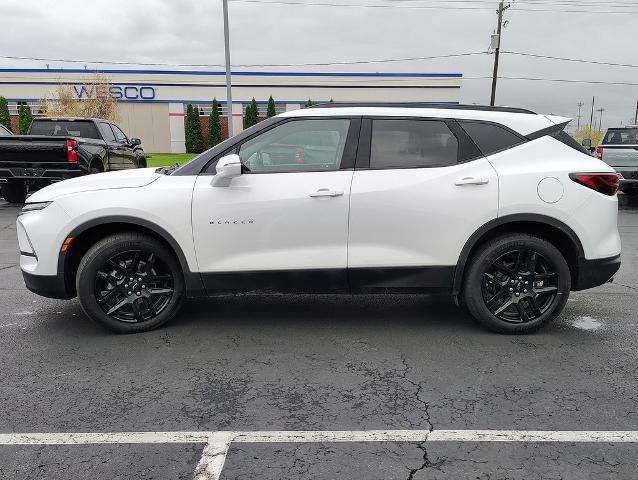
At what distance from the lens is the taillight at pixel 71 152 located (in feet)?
36.1

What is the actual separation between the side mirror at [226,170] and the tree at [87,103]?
37469 millimetres

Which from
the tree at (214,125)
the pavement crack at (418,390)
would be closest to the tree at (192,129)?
the tree at (214,125)

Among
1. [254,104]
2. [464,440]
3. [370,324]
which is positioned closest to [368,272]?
[370,324]

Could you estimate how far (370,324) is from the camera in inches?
183

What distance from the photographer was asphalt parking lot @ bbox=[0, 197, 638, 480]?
8.68ft

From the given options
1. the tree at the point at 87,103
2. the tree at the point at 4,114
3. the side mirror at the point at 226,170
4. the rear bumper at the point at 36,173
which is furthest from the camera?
the tree at the point at 4,114

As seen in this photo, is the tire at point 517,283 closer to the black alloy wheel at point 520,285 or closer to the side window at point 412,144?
the black alloy wheel at point 520,285

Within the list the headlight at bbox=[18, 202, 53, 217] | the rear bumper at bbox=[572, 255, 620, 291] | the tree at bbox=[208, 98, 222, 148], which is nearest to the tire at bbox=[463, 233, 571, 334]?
the rear bumper at bbox=[572, 255, 620, 291]

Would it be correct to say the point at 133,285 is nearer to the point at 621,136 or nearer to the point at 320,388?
the point at 320,388

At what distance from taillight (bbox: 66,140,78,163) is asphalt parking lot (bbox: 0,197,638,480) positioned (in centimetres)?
662

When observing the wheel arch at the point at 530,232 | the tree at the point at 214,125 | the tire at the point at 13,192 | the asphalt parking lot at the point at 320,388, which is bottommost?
the asphalt parking lot at the point at 320,388

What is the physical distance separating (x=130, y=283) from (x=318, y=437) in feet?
7.18

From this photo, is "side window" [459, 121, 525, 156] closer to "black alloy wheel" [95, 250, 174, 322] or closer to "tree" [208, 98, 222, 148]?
"black alloy wheel" [95, 250, 174, 322]

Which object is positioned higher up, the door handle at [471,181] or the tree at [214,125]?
the tree at [214,125]
